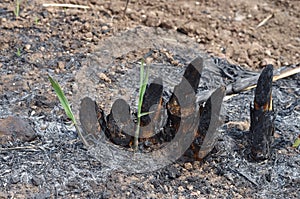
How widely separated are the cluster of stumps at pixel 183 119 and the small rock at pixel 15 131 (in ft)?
0.93

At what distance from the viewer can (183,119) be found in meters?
2.58

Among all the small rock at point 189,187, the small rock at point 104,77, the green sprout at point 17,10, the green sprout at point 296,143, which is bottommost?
the small rock at point 189,187

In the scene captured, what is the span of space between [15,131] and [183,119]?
0.83 m

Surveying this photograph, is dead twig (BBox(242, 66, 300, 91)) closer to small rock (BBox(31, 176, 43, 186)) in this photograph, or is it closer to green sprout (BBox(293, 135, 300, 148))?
green sprout (BBox(293, 135, 300, 148))

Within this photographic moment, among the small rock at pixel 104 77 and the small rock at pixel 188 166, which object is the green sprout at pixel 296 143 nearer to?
the small rock at pixel 188 166

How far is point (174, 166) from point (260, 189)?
0.42 m

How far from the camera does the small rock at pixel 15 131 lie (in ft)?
8.87

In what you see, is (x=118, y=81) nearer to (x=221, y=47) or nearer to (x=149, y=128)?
(x=149, y=128)

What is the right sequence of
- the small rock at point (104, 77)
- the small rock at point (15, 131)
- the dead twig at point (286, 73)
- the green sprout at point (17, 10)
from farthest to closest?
the green sprout at point (17, 10) < the dead twig at point (286, 73) < the small rock at point (104, 77) < the small rock at point (15, 131)

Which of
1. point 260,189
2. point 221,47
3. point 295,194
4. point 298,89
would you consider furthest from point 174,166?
point 221,47

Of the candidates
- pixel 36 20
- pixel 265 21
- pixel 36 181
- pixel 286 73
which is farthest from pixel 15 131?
pixel 265 21

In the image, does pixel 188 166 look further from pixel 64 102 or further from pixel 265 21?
pixel 265 21

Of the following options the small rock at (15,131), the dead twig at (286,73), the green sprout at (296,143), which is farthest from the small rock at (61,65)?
the green sprout at (296,143)

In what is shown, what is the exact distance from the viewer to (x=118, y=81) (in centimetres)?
324
